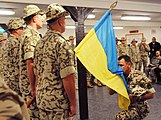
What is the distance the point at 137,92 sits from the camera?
2.81 meters

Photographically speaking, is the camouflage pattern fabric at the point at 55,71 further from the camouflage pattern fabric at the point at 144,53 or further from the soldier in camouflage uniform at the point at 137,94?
the camouflage pattern fabric at the point at 144,53

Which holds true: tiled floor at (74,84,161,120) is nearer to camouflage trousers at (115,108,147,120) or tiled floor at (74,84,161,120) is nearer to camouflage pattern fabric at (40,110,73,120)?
camouflage trousers at (115,108,147,120)

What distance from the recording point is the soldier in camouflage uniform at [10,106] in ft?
1.84

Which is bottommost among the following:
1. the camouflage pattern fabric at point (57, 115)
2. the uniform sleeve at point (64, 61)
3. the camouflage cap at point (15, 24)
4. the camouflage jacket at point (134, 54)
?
the camouflage pattern fabric at point (57, 115)

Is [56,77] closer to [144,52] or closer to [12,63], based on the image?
[12,63]

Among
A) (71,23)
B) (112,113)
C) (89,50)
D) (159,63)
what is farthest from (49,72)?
(71,23)

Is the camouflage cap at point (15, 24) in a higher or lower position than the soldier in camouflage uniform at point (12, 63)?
higher

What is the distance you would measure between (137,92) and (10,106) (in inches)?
94.3

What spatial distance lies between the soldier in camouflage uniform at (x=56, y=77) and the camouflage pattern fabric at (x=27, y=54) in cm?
35

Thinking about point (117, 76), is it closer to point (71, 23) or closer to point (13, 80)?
point (13, 80)

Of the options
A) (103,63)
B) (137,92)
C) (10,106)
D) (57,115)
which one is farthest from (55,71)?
(10,106)

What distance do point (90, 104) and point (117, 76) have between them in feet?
8.93

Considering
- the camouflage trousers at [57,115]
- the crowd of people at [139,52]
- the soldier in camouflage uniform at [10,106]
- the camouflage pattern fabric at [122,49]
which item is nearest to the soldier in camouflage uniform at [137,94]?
the camouflage trousers at [57,115]

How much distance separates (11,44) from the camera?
2871 mm
